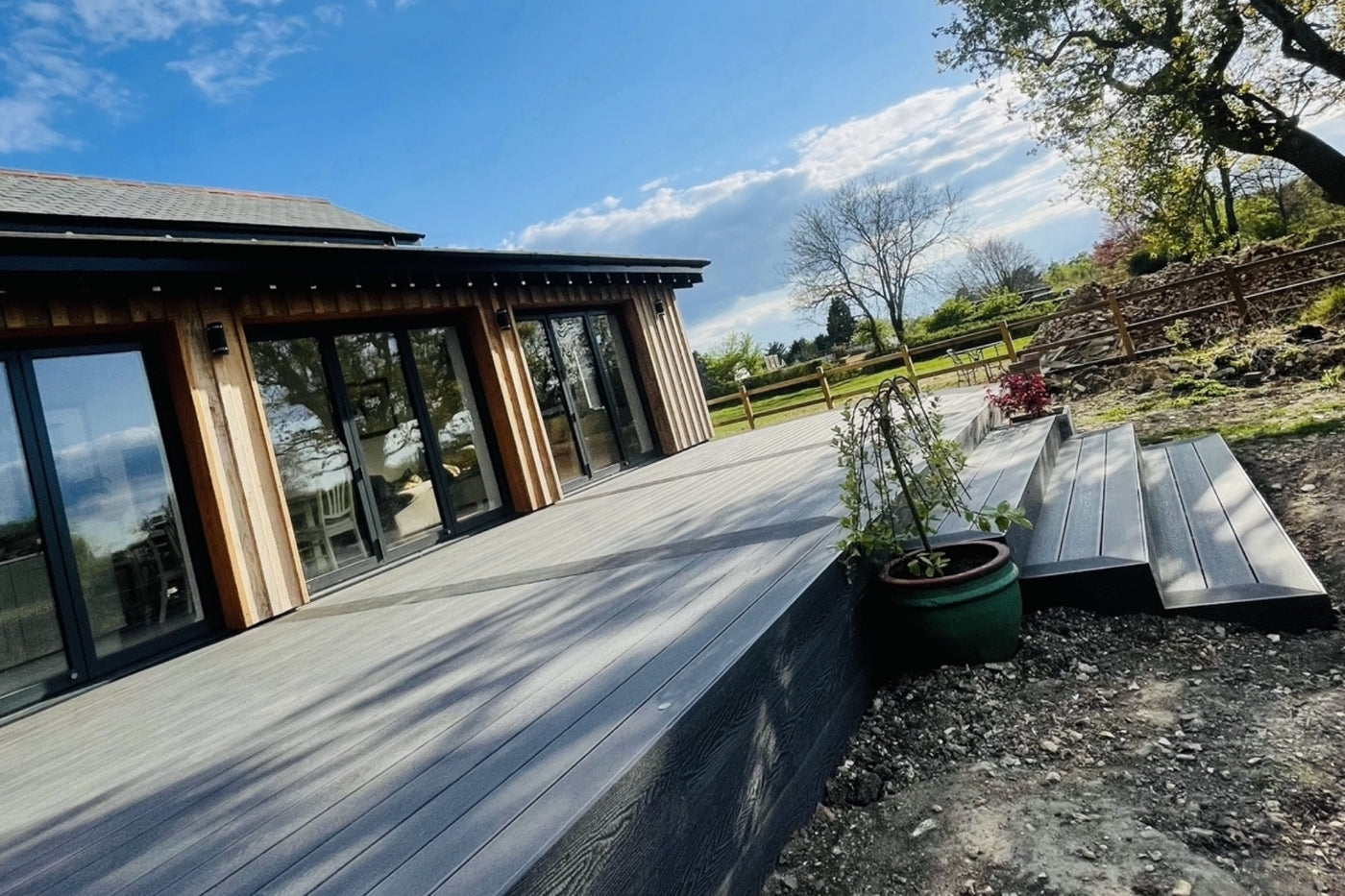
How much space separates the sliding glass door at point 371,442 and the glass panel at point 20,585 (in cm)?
129

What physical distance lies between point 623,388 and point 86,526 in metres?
5.07

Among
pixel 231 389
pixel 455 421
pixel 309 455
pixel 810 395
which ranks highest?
pixel 810 395

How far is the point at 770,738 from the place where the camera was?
1.58m

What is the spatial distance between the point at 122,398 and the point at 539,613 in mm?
3239

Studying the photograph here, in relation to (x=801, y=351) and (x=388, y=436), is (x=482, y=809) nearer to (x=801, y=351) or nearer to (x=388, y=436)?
(x=388, y=436)

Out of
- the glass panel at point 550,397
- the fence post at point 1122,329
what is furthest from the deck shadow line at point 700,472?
the fence post at point 1122,329

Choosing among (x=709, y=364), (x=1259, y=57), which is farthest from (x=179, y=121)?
(x=709, y=364)

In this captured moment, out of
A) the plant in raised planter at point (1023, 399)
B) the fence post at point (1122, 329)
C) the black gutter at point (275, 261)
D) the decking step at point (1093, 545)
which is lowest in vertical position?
the decking step at point (1093, 545)

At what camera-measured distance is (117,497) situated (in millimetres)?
3865

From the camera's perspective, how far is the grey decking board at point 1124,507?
2480 millimetres

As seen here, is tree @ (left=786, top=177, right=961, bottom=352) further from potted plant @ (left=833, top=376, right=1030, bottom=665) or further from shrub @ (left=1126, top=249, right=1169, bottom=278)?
potted plant @ (left=833, top=376, right=1030, bottom=665)

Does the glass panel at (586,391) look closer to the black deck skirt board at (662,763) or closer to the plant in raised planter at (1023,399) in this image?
the plant in raised planter at (1023,399)

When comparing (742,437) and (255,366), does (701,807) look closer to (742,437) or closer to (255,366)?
(255,366)

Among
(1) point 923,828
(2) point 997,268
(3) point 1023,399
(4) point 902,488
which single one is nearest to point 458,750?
(1) point 923,828
